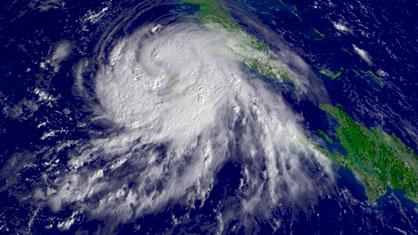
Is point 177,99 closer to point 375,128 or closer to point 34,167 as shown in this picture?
point 34,167

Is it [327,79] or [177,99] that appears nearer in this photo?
[177,99]

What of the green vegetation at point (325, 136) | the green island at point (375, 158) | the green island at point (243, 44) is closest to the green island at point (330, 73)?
the green island at point (243, 44)

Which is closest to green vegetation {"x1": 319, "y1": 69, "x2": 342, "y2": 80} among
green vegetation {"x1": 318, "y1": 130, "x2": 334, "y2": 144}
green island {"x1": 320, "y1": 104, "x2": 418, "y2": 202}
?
green island {"x1": 320, "y1": 104, "x2": 418, "y2": 202}

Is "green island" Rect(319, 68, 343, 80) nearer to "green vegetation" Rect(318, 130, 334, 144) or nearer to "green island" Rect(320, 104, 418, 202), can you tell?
"green island" Rect(320, 104, 418, 202)

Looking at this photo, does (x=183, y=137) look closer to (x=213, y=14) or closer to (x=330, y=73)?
(x=213, y=14)

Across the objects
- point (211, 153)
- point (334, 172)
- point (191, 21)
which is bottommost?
point (334, 172)

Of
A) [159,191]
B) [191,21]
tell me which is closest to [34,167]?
[159,191]

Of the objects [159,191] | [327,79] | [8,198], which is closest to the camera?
[8,198]

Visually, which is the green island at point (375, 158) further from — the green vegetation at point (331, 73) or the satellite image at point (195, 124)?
the green vegetation at point (331, 73)
